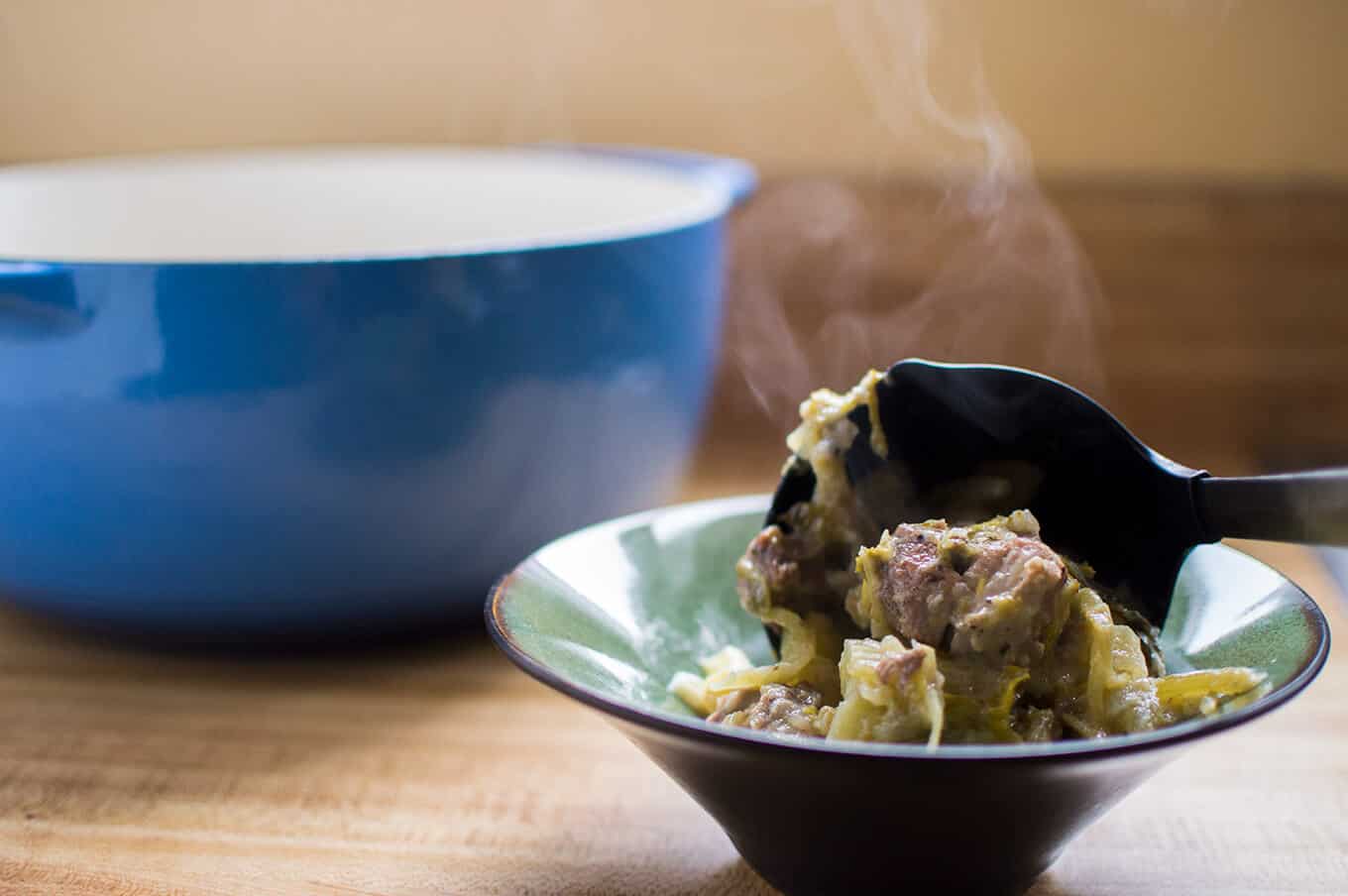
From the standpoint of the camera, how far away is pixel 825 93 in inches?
72.8

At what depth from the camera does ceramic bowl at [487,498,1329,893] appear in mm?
680

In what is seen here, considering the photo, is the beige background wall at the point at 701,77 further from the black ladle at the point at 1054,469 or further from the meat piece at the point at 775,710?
the meat piece at the point at 775,710

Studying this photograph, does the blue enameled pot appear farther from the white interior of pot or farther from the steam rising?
the steam rising

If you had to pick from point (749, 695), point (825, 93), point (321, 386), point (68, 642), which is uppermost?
point (825, 93)

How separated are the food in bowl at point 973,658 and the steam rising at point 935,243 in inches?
35.1

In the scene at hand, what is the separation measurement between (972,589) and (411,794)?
444 millimetres

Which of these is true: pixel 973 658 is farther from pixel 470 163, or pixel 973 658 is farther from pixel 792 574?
pixel 470 163

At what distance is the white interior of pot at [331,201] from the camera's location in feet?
5.16

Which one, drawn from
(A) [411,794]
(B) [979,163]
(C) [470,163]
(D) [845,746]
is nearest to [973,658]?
(D) [845,746]

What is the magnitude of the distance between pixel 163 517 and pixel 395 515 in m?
0.18

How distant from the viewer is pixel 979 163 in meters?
1.82

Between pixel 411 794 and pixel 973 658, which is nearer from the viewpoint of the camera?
pixel 973 658

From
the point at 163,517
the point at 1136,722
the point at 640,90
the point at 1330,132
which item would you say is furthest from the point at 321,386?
the point at 1330,132

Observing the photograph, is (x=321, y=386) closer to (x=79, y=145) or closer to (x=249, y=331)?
(x=249, y=331)
